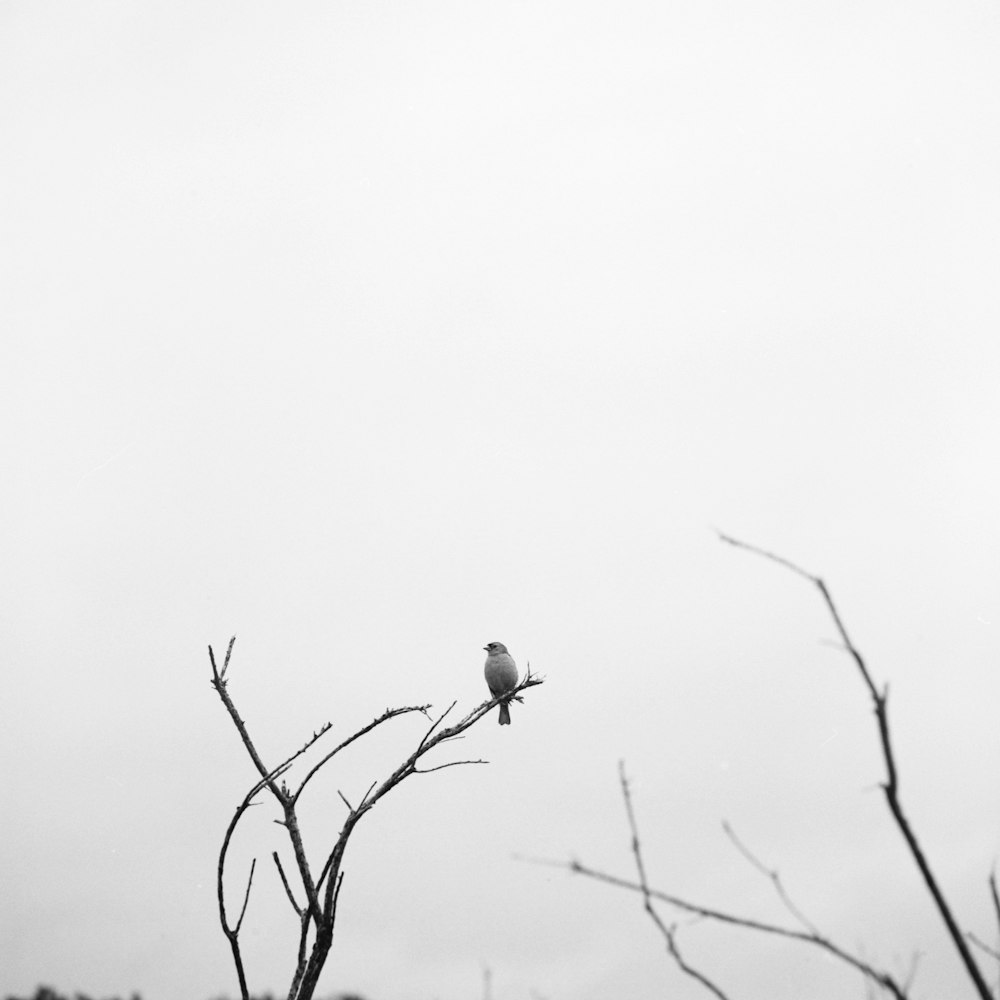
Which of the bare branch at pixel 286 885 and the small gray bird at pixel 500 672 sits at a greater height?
the small gray bird at pixel 500 672

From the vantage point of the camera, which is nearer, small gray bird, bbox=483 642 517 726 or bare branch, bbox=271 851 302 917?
bare branch, bbox=271 851 302 917

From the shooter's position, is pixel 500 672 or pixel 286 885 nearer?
pixel 286 885

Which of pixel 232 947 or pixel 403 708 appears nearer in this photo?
pixel 232 947

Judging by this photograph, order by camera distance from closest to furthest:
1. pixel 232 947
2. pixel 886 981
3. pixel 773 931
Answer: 1. pixel 886 981
2. pixel 773 931
3. pixel 232 947

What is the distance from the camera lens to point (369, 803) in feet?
18.9

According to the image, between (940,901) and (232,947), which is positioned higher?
(232,947)

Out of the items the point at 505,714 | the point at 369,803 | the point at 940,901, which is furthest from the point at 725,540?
the point at 505,714

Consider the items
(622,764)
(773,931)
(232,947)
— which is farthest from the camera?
(232,947)

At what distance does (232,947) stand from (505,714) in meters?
12.2

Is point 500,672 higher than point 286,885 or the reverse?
higher

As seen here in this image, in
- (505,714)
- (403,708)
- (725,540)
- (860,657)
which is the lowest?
(860,657)

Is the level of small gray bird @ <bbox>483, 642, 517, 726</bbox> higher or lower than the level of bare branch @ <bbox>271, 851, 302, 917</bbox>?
higher

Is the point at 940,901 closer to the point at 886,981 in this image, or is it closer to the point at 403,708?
the point at 886,981

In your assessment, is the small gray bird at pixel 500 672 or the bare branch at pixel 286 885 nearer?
the bare branch at pixel 286 885
